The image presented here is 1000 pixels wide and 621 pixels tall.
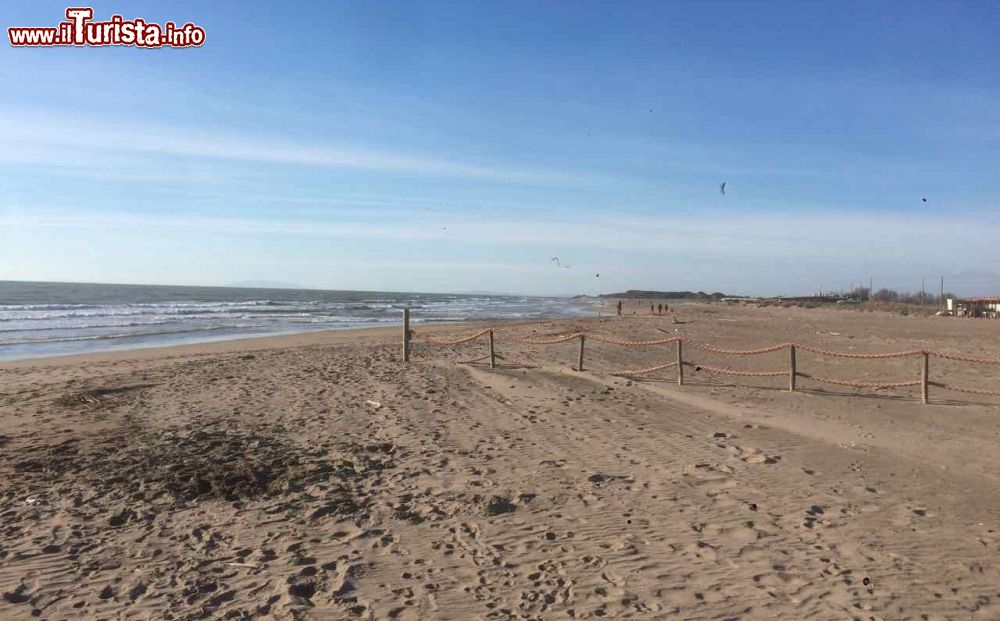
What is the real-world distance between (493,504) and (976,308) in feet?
178

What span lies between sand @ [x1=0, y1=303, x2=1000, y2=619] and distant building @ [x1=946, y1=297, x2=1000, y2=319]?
42.8 m

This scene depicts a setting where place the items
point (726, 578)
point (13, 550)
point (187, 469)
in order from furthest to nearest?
point (187, 469), point (13, 550), point (726, 578)

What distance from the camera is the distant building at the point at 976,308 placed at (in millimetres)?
44975

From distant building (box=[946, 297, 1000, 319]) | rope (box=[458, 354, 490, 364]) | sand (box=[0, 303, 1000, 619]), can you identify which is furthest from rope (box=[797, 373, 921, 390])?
distant building (box=[946, 297, 1000, 319])

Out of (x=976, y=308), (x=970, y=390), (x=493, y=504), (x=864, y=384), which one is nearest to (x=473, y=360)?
(x=864, y=384)

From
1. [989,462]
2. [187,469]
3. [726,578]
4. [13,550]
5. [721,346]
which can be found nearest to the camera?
[726,578]

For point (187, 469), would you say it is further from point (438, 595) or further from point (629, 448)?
point (629, 448)

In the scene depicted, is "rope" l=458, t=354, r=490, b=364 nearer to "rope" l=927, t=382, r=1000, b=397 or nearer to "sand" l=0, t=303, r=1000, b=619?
"sand" l=0, t=303, r=1000, b=619

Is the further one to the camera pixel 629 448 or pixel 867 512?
pixel 629 448

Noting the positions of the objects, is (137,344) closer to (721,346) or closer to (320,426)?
(320,426)

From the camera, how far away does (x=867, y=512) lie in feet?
18.8

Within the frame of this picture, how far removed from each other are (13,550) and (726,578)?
524cm

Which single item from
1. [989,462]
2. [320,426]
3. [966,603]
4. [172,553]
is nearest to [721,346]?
[989,462]

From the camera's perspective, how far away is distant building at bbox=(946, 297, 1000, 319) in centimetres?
4497
